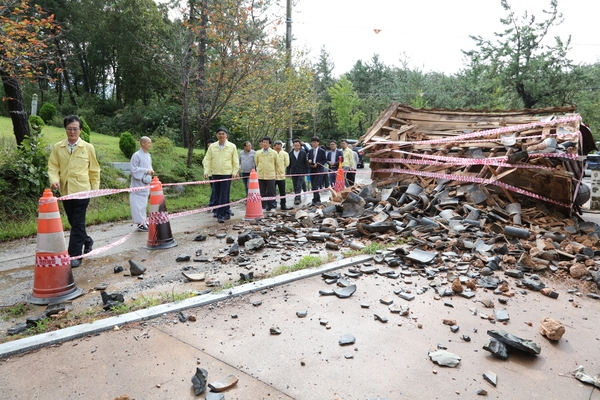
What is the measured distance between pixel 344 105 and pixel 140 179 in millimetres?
33135

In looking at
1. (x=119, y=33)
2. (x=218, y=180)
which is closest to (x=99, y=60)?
(x=119, y=33)

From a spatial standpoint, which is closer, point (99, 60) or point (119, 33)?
point (119, 33)

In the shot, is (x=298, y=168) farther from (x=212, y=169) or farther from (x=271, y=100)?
(x=271, y=100)

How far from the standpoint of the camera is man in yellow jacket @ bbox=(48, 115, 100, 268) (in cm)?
513

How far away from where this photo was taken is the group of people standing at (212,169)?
17.0ft

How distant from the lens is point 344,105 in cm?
3866

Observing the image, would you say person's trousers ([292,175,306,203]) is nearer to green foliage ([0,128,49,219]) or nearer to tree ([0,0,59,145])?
green foliage ([0,128,49,219])

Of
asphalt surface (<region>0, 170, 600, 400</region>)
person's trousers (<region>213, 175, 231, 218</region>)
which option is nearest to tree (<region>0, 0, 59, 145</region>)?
person's trousers (<region>213, 175, 231, 218</region>)

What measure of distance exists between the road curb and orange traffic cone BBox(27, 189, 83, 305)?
107 cm

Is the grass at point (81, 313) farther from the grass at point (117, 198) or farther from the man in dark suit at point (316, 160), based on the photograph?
the man in dark suit at point (316, 160)

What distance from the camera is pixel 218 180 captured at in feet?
27.3

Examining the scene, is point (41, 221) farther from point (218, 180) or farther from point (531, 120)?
point (531, 120)

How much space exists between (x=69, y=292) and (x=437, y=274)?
13.6 feet

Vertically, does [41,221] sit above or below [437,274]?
above
